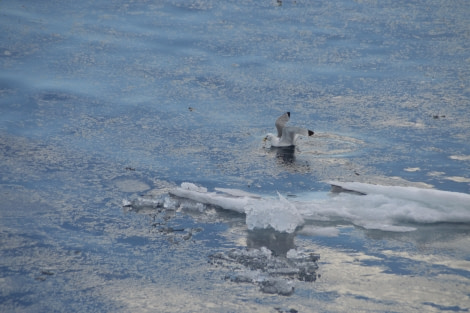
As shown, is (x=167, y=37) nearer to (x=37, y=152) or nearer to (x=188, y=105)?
(x=188, y=105)

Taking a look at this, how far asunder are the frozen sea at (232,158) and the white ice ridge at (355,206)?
0.04 feet

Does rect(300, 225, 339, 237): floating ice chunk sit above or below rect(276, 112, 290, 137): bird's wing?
below

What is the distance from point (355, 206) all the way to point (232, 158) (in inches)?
41.8

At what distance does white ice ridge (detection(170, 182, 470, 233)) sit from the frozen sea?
1 centimetres

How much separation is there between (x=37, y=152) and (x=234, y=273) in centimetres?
207

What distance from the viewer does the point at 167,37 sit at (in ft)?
25.2

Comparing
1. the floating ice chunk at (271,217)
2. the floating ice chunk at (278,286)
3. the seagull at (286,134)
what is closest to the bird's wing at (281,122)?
the seagull at (286,134)

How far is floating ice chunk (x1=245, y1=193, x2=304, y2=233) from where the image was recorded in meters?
4.20

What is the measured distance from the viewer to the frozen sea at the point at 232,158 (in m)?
3.70

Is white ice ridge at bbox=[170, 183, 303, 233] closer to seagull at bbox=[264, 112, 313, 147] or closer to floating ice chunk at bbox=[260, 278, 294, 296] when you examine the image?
floating ice chunk at bbox=[260, 278, 294, 296]

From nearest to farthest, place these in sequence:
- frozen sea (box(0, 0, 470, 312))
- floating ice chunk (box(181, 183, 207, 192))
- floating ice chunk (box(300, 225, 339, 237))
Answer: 1. frozen sea (box(0, 0, 470, 312))
2. floating ice chunk (box(300, 225, 339, 237))
3. floating ice chunk (box(181, 183, 207, 192))

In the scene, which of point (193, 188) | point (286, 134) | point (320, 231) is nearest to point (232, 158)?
point (286, 134)

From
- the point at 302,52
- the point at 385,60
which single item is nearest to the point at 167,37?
the point at 302,52

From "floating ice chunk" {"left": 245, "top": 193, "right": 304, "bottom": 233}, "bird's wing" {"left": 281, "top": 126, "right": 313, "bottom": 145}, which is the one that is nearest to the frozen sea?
"floating ice chunk" {"left": 245, "top": 193, "right": 304, "bottom": 233}
